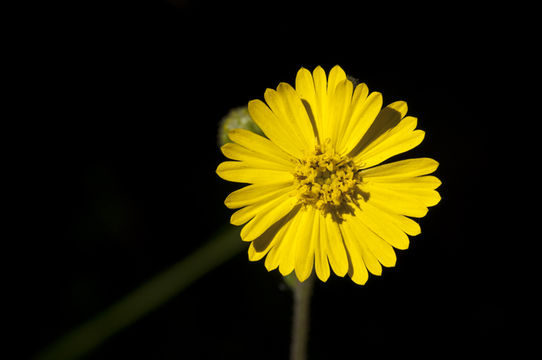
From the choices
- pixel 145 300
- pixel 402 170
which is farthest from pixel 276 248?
pixel 145 300

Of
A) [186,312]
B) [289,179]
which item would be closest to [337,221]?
[289,179]

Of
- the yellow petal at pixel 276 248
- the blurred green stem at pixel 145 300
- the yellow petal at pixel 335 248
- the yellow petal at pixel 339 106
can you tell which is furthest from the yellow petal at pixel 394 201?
the blurred green stem at pixel 145 300

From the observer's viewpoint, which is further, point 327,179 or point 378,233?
point 327,179

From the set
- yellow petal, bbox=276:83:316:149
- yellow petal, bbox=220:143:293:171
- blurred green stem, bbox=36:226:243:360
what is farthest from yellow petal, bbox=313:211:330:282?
blurred green stem, bbox=36:226:243:360

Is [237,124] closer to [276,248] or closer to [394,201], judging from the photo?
[276,248]

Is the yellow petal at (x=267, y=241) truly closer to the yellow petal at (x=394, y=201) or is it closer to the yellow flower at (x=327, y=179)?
the yellow flower at (x=327, y=179)

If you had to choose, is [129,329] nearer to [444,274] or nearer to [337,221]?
[337,221]
